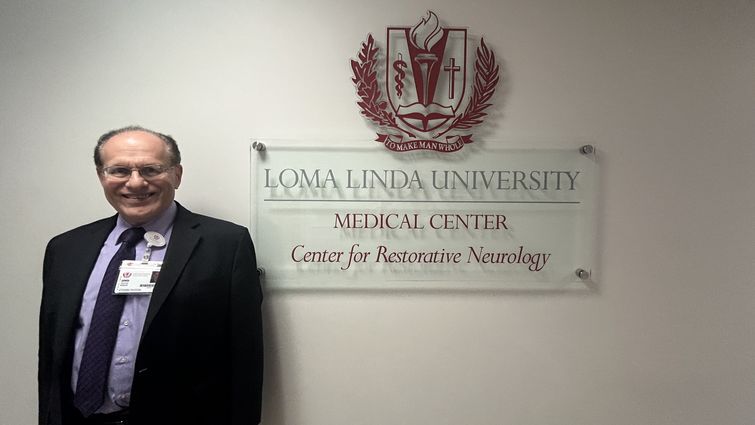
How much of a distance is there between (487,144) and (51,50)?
169 centimetres

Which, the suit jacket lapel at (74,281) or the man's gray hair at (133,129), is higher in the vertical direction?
the man's gray hair at (133,129)

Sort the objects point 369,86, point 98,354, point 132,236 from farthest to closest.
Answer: point 369,86, point 132,236, point 98,354

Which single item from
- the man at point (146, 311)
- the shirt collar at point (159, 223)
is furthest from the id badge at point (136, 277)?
the shirt collar at point (159, 223)

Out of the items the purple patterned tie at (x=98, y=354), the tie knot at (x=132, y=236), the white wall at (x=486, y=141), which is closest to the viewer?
the purple patterned tie at (x=98, y=354)

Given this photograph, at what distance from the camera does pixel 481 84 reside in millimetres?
1579

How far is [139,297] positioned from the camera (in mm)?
1305

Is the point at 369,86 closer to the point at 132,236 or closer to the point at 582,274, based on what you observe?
the point at 132,236

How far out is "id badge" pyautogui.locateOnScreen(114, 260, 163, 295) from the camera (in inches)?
50.4

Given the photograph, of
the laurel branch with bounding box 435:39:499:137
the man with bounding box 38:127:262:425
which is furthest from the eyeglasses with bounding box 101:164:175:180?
the laurel branch with bounding box 435:39:499:137

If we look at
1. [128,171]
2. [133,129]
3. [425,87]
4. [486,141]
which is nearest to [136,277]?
[128,171]

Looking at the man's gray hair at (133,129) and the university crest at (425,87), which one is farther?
the university crest at (425,87)

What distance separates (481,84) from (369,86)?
43 cm

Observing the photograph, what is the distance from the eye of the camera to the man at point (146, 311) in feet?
4.17

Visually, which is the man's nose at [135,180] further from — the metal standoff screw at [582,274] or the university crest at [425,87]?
the metal standoff screw at [582,274]
